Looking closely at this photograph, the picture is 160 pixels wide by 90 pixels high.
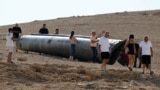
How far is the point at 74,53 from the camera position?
77.2 feet

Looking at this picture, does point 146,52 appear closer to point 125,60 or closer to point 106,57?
point 106,57

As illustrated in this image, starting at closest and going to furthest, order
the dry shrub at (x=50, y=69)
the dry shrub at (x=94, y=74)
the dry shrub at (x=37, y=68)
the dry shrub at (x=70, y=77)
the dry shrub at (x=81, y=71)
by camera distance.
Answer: the dry shrub at (x=70, y=77), the dry shrub at (x=94, y=74), the dry shrub at (x=37, y=68), the dry shrub at (x=81, y=71), the dry shrub at (x=50, y=69)

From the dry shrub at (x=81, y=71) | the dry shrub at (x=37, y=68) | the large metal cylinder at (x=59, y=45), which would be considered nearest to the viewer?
the dry shrub at (x=37, y=68)

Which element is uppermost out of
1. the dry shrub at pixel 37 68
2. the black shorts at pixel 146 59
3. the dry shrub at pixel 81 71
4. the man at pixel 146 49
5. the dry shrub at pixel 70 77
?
the man at pixel 146 49

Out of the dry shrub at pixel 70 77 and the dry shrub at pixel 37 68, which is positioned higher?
the dry shrub at pixel 37 68

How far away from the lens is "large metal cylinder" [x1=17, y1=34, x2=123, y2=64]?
23.0 meters

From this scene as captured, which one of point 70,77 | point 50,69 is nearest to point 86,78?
point 70,77

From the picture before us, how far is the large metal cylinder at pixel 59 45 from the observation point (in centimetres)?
2300

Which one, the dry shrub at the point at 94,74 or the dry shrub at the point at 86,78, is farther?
the dry shrub at the point at 94,74

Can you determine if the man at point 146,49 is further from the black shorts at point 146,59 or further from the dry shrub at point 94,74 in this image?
the dry shrub at point 94,74

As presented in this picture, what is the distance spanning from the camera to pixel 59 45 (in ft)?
83.3

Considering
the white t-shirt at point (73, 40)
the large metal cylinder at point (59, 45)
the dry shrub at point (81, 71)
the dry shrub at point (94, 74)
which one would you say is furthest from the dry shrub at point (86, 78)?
the white t-shirt at point (73, 40)

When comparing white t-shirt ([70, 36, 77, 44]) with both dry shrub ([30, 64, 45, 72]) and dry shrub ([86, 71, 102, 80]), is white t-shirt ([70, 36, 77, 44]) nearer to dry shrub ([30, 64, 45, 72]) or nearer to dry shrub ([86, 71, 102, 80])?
dry shrub ([30, 64, 45, 72])

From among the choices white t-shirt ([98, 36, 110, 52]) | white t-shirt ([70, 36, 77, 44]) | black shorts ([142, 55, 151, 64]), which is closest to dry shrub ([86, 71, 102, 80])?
white t-shirt ([98, 36, 110, 52])
